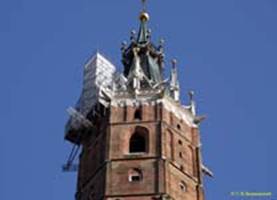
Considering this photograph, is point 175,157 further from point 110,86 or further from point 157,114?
point 110,86

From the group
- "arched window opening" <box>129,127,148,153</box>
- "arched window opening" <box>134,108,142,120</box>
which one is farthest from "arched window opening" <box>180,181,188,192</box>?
"arched window opening" <box>134,108,142,120</box>

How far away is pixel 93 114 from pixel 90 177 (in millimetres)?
3454

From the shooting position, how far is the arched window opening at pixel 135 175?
37812 millimetres

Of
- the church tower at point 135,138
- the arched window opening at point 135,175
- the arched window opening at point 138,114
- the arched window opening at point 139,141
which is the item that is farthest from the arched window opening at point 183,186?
the arched window opening at point 138,114

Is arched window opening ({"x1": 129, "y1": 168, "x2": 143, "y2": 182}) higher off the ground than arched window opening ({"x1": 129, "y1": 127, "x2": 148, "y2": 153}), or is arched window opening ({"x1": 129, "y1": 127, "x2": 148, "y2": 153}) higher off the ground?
arched window opening ({"x1": 129, "y1": 127, "x2": 148, "y2": 153})

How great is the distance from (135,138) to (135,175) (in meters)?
2.32

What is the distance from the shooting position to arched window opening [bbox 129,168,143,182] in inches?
1489

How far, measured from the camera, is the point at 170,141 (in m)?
39.4

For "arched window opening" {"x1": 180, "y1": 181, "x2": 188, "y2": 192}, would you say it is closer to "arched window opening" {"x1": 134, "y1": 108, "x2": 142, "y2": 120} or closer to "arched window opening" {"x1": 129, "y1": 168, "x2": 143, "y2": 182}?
"arched window opening" {"x1": 129, "y1": 168, "x2": 143, "y2": 182}

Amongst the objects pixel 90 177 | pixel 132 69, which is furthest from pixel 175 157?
pixel 132 69

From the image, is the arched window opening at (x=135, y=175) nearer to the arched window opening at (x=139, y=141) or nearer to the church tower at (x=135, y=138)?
the church tower at (x=135, y=138)

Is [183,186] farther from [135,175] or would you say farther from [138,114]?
[138,114]

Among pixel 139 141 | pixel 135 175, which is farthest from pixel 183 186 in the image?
pixel 139 141

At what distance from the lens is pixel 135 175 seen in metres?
38.0
